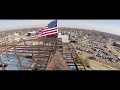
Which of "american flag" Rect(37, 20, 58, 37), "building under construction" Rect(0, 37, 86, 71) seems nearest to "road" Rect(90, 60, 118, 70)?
"building under construction" Rect(0, 37, 86, 71)

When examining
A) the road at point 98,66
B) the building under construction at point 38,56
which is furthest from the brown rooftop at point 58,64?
the road at point 98,66

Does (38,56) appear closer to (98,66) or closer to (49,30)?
(49,30)

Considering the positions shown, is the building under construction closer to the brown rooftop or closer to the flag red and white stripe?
the brown rooftop

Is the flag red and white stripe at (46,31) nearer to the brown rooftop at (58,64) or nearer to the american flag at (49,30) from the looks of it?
the american flag at (49,30)
